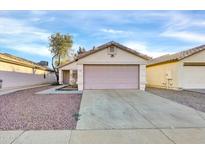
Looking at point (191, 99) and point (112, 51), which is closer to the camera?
point (191, 99)

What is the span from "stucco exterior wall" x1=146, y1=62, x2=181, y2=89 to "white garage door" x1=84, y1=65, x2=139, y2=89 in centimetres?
365

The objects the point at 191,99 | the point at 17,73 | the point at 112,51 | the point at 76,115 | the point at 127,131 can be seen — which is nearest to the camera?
the point at 127,131

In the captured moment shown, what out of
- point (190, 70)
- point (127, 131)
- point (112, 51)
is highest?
point (112, 51)

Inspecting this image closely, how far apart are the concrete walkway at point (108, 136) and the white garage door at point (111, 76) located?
11379 millimetres

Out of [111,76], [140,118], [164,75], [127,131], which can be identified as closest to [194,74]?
[164,75]

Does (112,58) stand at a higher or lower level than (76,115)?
higher

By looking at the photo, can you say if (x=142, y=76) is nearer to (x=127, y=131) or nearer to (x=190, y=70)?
(x=190, y=70)

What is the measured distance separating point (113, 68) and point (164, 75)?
614 centimetres

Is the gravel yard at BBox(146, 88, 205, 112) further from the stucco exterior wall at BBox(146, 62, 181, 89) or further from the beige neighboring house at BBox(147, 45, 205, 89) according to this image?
the stucco exterior wall at BBox(146, 62, 181, 89)

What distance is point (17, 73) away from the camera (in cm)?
2041
